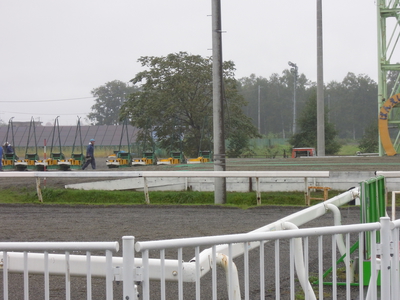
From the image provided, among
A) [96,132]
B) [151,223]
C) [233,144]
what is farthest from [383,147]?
[96,132]

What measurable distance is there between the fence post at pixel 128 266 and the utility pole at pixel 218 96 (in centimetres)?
1088

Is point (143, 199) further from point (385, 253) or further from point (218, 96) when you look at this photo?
point (385, 253)

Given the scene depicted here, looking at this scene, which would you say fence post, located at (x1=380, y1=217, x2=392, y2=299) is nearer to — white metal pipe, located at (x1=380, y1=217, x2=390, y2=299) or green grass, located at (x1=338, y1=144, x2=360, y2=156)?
white metal pipe, located at (x1=380, y1=217, x2=390, y2=299)

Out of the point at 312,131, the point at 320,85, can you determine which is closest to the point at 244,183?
the point at 320,85

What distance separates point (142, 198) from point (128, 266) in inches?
478

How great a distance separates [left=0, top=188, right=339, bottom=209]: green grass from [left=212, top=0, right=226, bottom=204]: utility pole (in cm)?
54

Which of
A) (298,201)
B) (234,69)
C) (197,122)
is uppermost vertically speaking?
(234,69)

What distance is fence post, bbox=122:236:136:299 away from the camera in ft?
10.00

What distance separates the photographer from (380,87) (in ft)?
100

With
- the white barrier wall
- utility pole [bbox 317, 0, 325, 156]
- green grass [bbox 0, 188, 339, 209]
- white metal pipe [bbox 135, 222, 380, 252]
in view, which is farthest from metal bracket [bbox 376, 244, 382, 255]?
utility pole [bbox 317, 0, 325, 156]

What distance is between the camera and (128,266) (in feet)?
10.1

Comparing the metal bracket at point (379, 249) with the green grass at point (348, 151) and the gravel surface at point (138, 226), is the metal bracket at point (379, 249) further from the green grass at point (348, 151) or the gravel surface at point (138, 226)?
the green grass at point (348, 151)

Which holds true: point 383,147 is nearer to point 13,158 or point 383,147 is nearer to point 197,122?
point 197,122

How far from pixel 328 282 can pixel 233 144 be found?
4021 cm
